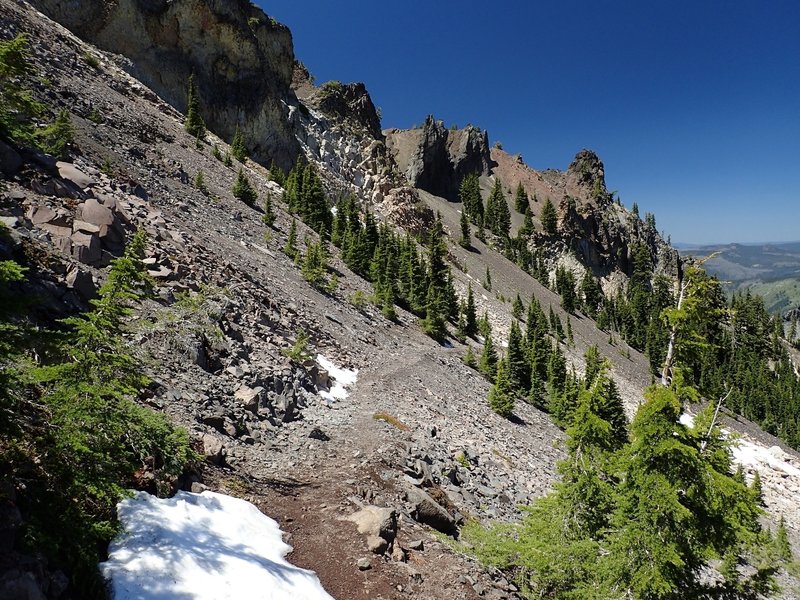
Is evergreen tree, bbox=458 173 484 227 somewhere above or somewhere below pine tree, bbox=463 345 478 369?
above

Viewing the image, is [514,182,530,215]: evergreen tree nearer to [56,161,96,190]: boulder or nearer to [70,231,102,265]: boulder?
[56,161,96,190]: boulder

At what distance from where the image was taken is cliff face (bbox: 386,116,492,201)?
13325cm

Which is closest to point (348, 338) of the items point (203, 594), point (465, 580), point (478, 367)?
point (478, 367)

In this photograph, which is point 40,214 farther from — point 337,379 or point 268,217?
point 268,217

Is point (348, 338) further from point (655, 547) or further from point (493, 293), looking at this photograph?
point (493, 293)

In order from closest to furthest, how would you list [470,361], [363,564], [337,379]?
[363,564], [337,379], [470,361]

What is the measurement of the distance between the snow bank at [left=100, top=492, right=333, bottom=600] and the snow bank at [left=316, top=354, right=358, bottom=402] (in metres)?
10.8

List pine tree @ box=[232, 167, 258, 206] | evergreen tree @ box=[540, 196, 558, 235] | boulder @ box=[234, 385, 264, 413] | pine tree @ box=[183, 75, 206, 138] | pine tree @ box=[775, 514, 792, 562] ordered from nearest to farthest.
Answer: boulder @ box=[234, 385, 264, 413], pine tree @ box=[775, 514, 792, 562], pine tree @ box=[232, 167, 258, 206], pine tree @ box=[183, 75, 206, 138], evergreen tree @ box=[540, 196, 558, 235]

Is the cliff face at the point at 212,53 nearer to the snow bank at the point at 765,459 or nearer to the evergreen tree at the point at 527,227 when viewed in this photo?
the snow bank at the point at 765,459

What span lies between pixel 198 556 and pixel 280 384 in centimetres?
984

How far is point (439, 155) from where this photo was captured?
13925cm

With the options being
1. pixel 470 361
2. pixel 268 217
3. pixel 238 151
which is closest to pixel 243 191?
pixel 268 217

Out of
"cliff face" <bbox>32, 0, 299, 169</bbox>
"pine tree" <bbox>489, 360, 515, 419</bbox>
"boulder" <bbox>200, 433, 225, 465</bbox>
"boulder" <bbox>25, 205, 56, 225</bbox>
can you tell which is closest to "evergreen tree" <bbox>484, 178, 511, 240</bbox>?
"cliff face" <bbox>32, 0, 299, 169</bbox>

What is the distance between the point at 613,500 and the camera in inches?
401
